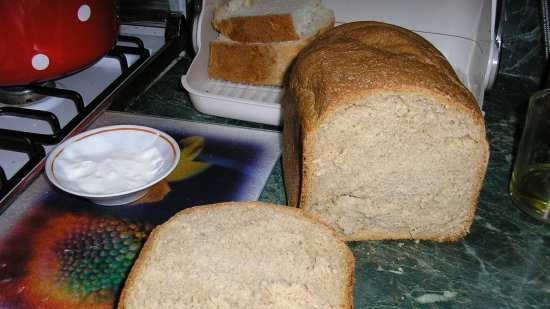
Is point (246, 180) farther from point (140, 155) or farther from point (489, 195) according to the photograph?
point (489, 195)

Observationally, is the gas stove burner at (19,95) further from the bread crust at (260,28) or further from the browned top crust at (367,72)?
the browned top crust at (367,72)

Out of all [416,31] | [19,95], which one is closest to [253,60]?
[416,31]

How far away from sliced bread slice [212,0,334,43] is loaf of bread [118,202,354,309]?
0.96m

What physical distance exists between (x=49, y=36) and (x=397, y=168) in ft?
3.94

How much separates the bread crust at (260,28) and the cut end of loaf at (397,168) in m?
0.88

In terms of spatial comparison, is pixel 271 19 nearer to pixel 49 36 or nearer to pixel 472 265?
pixel 49 36

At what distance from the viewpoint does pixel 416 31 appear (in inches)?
90.1

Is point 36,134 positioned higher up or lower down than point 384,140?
lower down

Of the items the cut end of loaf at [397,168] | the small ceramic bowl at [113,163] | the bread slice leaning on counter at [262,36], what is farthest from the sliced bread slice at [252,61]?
the cut end of loaf at [397,168]

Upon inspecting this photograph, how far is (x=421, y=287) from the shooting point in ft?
4.70

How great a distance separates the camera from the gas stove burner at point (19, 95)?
6.75ft

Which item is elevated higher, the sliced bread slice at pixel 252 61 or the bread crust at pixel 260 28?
the bread crust at pixel 260 28

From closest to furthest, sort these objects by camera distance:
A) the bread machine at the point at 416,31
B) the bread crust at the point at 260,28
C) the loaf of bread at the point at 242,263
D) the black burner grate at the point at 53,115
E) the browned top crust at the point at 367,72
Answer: the loaf of bread at the point at 242,263
the browned top crust at the point at 367,72
the black burner grate at the point at 53,115
the bread machine at the point at 416,31
the bread crust at the point at 260,28

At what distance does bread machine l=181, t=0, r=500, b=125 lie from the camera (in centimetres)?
200
